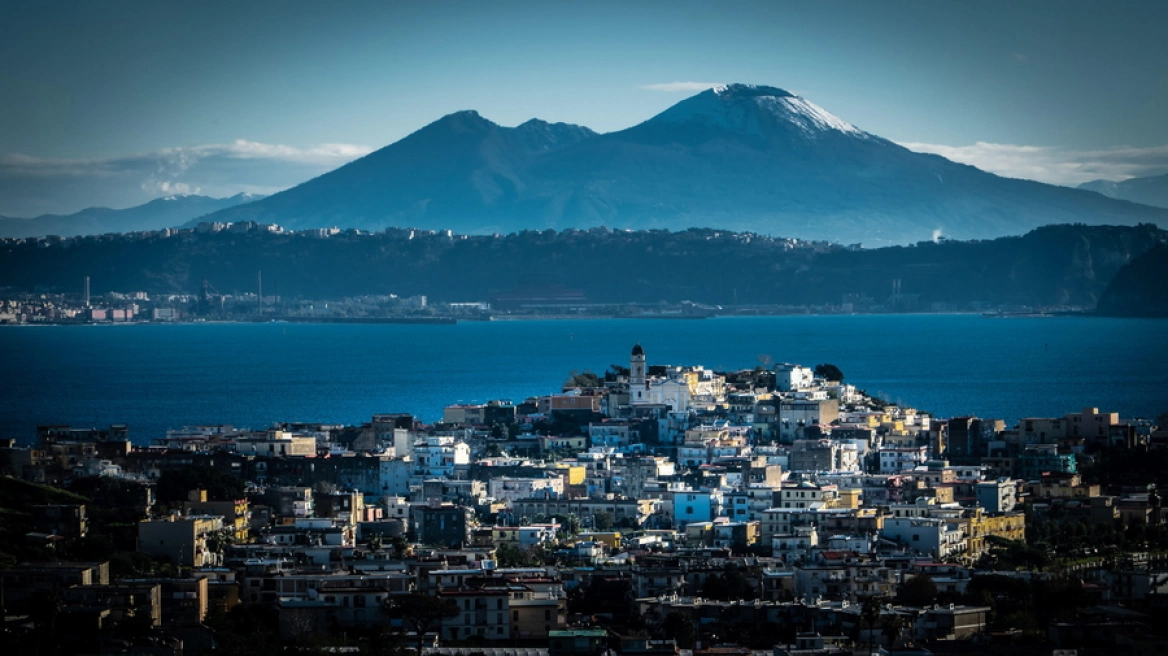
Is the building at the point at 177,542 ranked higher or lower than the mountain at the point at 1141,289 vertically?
lower

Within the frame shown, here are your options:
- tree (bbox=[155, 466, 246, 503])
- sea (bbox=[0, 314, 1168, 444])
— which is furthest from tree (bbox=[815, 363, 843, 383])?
tree (bbox=[155, 466, 246, 503])

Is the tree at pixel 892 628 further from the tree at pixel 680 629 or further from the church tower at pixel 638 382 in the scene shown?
the church tower at pixel 638 382

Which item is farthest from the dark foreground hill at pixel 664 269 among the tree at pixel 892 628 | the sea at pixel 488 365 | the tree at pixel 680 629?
the tree at pixel 892 628

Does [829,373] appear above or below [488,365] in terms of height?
above

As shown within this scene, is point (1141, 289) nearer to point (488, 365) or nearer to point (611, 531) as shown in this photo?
point (488, 365)

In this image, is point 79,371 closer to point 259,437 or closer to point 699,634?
point 259,437

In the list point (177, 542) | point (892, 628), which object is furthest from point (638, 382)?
point (892, 628)

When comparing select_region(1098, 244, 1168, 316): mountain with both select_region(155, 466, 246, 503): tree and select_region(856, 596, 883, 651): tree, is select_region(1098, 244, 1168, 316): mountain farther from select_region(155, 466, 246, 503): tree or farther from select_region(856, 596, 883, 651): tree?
select_region(856, 596, 883, 651): tree
